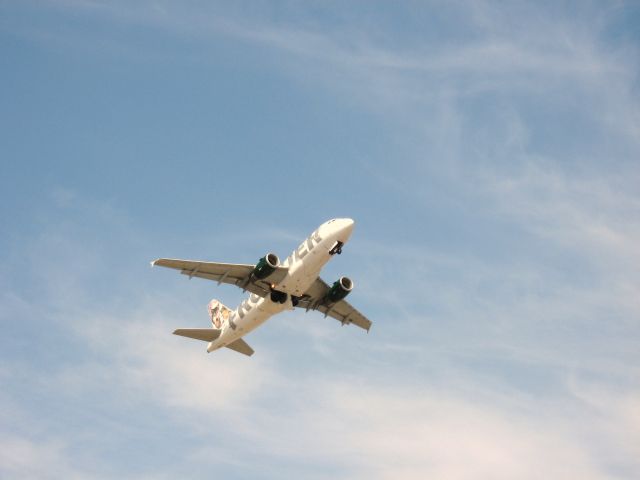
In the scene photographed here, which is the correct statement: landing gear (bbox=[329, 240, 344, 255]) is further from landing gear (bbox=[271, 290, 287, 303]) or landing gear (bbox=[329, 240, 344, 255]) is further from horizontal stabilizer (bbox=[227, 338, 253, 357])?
horizontal stabilizer (bbox=[227, 338, 253, 357])

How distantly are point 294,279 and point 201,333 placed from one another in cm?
1073

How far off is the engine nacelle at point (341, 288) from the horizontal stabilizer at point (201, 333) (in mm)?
9305

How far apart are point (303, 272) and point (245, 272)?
13.6 feet

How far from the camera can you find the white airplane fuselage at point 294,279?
2071 inches

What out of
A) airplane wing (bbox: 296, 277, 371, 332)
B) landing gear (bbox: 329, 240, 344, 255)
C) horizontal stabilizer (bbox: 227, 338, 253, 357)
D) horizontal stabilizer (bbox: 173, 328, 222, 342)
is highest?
airplane wing (bbox: 296, 277, 371, 332)

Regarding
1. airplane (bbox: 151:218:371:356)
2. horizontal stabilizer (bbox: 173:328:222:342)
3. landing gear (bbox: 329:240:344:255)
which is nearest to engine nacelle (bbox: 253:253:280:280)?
airplane (bbox: 151:218:371:356)

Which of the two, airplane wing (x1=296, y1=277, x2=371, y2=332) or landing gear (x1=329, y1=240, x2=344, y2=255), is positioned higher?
airplane wing (x1=296, y1=277, x2=371, y2=332)

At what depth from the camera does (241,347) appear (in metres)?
65.6

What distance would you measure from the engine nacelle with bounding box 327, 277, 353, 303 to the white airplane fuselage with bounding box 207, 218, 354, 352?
98.2 inches

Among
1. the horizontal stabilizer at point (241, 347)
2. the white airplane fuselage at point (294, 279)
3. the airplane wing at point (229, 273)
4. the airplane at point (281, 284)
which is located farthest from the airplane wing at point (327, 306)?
the horizontal stabilizer at point (241, 347)

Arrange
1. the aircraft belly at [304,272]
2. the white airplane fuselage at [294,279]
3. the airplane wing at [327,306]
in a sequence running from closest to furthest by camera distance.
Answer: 1. the white airplane fuselage at [294,279]
2. the aircraft belly at [304,272]
3. the airplane wing at [327,306]

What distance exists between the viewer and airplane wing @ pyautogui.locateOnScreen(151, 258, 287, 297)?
54.8 m

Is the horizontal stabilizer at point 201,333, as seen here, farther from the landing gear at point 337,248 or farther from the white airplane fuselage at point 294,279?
the landing gear at point 337,248

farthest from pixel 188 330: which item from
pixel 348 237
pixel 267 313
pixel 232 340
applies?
pixel 348 237
